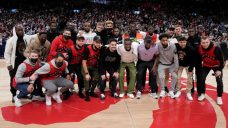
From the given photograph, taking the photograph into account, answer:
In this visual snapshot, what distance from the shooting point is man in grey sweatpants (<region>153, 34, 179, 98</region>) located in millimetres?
5641

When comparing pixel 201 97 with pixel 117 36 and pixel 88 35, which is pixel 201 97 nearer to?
pixel 117 36

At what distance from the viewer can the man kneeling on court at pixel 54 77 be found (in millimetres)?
5195

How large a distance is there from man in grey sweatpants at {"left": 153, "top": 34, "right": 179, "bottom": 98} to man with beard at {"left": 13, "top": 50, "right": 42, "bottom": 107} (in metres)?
2.13

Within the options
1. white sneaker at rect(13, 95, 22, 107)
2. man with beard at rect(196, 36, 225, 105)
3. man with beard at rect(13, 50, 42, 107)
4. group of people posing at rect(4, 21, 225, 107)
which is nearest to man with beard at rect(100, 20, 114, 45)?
group of people posing at rect(4, 21, 225, 107)

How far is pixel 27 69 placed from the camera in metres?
5.18

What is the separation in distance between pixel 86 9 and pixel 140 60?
15630 millimetres

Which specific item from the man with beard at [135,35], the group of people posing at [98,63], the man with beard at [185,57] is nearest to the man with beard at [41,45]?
the group of people posing at [98,63]

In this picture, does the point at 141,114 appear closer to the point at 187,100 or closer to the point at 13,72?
the point at 187,100

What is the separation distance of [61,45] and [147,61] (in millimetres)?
1575

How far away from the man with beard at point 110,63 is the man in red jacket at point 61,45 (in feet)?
2.07

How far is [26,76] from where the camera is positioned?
5.25 meters

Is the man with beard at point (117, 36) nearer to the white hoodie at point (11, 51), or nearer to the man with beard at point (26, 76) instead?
the man with beard at point (26, 76)

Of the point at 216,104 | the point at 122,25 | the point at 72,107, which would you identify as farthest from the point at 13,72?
the point at 122,25

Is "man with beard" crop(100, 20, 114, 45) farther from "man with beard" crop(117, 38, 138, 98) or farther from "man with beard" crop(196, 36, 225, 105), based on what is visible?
"man with beard" crop(196, 36, 225, 105)
